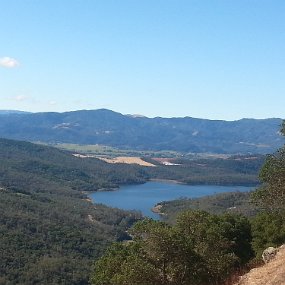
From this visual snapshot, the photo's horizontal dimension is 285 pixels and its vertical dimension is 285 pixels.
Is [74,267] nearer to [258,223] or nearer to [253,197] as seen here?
[258,223]

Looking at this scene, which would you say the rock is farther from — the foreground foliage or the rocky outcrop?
the foreground foliage

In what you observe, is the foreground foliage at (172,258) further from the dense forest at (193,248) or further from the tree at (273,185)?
the tree at (273,185)

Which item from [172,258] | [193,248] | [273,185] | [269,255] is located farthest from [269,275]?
[273,185]

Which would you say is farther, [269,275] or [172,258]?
[172,258]

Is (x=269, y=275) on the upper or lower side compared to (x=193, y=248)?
upper

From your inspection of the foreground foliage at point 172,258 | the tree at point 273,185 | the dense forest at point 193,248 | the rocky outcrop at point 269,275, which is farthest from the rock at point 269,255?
the tree at point 273,185

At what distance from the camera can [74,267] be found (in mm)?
134875

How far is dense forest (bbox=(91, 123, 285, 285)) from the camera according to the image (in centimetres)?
3123

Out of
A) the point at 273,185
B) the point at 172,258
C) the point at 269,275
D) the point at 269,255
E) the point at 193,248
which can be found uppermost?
the point at 273,185

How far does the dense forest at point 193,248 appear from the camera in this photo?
31234 millimetres

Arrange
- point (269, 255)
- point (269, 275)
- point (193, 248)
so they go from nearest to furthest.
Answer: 1. point (269, 275)
2. point (269, 255)
3. point (193, 248)

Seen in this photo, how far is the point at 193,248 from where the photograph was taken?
116ft

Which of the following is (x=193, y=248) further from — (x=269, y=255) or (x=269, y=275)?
(x=269, y=275)

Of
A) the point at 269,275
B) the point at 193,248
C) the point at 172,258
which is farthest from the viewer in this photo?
the point at 193,248
